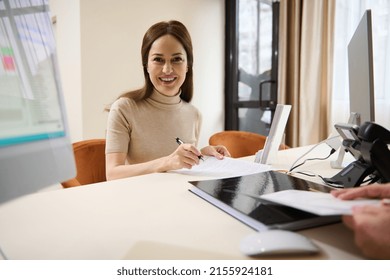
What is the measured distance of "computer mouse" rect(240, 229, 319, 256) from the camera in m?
0.36

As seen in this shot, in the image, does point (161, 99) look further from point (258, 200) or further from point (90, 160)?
point (258, 200)

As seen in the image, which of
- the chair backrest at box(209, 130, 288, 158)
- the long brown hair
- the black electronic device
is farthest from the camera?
the chair backrest at box(209, 130, 288, 158)

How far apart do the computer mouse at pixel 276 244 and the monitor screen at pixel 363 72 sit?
0.53m

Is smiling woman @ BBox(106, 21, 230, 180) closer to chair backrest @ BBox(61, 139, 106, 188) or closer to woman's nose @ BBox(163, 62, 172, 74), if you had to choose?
woman's nose @ BBox(163, 62, 172, 74)

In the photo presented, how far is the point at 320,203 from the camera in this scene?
0.44 metres

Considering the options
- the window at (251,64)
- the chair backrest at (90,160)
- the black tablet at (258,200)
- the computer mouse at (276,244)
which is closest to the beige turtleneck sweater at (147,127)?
the chair backrest at (90,160)

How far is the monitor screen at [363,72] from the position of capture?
76 cm

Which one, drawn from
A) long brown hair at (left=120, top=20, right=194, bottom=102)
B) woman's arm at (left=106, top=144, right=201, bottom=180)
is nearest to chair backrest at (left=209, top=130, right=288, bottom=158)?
long brown hair at (left=120, top=20, right=194, bottom=102)

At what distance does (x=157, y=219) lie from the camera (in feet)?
1.68

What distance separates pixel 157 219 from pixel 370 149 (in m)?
0.43

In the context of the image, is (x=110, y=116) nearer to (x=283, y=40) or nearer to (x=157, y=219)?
(x=157, y=219)

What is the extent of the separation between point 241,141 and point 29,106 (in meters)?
1.46

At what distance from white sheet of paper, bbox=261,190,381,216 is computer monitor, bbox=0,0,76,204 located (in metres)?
0.29

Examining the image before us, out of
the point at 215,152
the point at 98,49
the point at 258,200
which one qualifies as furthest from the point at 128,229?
the point at 98,49
